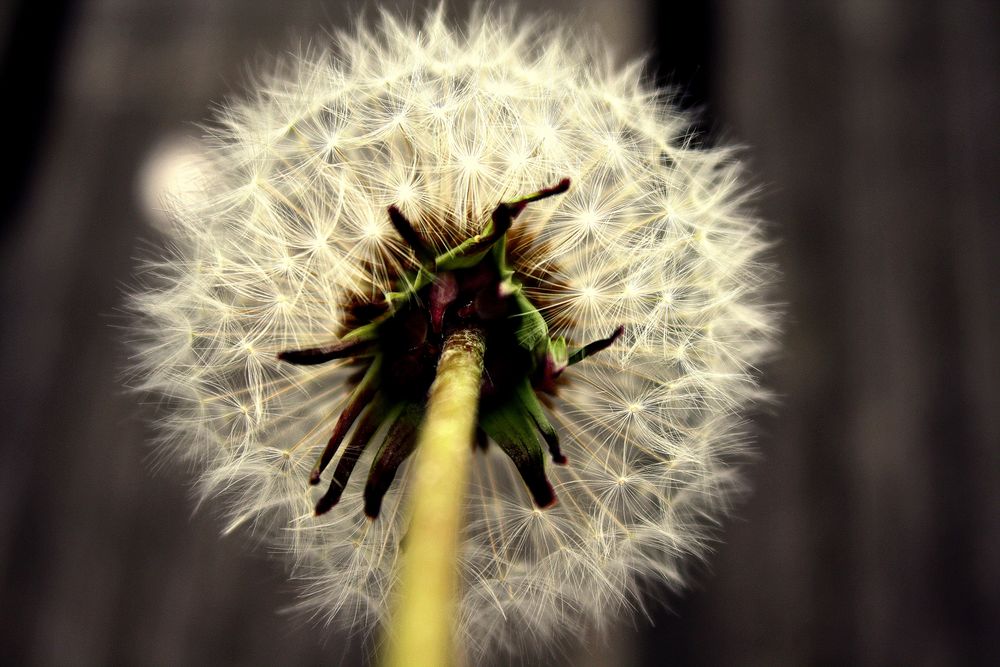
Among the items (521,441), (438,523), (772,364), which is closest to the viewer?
(438,523)

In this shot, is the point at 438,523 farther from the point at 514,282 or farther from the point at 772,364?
the point at 772,364

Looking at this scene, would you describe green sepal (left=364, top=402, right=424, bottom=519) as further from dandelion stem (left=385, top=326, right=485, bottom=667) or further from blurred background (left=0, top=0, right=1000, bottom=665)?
blurred background (left=0, top=0, right=1000, bottom=665)

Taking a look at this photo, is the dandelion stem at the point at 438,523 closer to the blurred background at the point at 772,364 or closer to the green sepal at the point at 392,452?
the green sepal at the point at 392,452

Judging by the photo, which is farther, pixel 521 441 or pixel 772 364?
pixel 772 364

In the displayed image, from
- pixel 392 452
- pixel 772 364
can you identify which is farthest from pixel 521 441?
pixel 772 364

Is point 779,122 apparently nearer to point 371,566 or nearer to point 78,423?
point 371,566

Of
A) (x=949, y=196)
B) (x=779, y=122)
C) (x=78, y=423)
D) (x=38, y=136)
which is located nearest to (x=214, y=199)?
(x=78, y=423)

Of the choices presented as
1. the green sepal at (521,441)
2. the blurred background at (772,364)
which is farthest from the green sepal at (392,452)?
the blurred background at (772,364)
